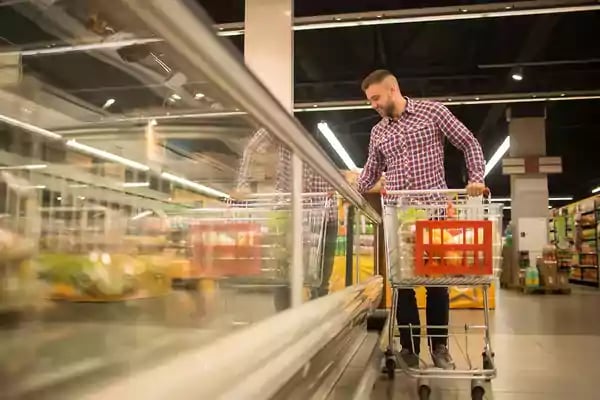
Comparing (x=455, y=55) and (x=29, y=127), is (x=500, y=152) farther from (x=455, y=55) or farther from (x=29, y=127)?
(x=29, y=127)

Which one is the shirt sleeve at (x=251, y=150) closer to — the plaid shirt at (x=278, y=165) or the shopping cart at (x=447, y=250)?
the plaid shirt at (x=278, y=165)

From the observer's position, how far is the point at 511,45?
1068 cm

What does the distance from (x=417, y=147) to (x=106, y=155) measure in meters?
2.44

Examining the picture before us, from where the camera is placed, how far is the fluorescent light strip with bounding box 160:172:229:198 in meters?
1.40

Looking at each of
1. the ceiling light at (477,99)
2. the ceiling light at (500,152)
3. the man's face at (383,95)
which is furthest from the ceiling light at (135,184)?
→ the ceiling light at (500,152)

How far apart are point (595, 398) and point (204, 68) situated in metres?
2.87

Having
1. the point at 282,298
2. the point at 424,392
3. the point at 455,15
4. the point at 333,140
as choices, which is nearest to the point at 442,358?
the point at 424,392

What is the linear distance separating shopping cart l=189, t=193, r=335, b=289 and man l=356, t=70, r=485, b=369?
145 centimetres

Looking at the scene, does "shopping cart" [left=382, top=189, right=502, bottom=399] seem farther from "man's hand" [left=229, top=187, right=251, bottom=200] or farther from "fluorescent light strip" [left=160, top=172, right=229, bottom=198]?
"fluorescent light strip" [left=160, top=172, right=229, bottom=198]

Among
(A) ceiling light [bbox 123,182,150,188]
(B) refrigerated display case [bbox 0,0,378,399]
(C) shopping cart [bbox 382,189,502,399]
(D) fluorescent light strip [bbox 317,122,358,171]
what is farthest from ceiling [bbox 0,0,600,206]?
(C) shopping cart [bbox 382,189,502,399]

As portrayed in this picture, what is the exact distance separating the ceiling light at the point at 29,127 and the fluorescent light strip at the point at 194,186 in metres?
0.25

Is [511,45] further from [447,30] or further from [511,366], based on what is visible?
[511,366]

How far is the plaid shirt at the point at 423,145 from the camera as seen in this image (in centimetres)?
347

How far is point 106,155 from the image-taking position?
1344 millimetres
